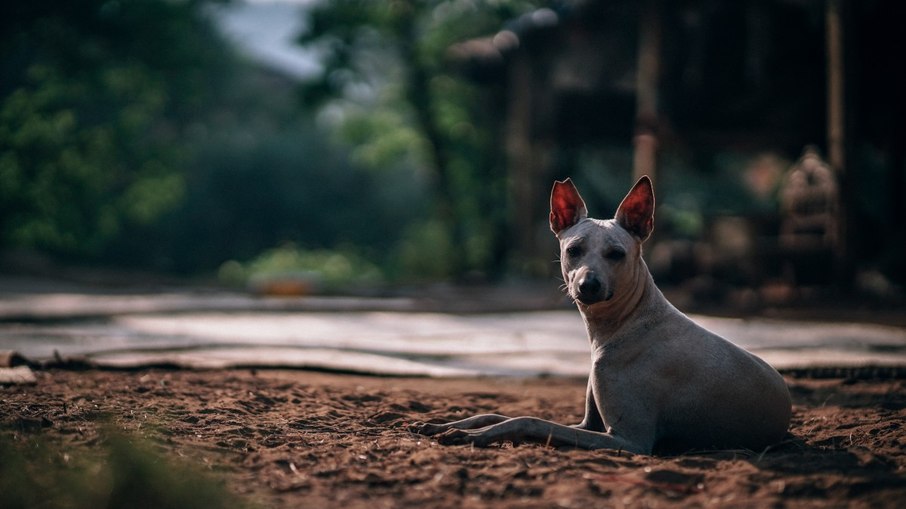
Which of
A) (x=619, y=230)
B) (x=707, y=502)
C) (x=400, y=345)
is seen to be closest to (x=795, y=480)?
(x=707, y=502)

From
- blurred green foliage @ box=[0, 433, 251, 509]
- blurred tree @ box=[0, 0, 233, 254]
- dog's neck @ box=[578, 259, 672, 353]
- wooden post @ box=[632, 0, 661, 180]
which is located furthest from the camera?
blurred tree @ box=[0, 0, 233, 254]

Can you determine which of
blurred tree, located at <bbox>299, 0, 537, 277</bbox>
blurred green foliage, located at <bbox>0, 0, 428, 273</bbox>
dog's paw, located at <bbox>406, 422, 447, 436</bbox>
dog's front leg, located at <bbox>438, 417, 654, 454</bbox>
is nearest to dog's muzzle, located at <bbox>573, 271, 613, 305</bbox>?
dog's front leg, located at <bbox>438, 417, 654, 454</bbox>

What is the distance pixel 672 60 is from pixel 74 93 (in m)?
13.7

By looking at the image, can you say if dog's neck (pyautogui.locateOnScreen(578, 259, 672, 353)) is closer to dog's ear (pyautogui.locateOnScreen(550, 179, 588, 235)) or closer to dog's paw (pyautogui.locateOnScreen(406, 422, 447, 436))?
dog's ear (pyautogui.locateOnScreen(550, 179, 588, 235))

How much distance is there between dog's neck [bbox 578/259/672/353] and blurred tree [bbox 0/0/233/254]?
16.6 meters

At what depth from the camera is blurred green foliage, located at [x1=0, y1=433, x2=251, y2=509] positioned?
2.88 metres

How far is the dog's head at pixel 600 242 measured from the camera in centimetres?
448

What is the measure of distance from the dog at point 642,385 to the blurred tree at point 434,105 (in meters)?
15.6

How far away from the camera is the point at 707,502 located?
3.33 m

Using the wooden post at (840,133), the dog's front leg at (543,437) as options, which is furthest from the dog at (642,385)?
the wooden post at (840,133)

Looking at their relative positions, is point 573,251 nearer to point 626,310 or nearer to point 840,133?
point 626,310

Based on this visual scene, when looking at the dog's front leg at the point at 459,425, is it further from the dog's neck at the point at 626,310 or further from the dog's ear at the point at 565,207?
the dog's ear at the point at 565,207

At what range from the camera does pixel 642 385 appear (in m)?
4.48

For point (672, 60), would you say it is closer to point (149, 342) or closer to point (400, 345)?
point (400, 345)
